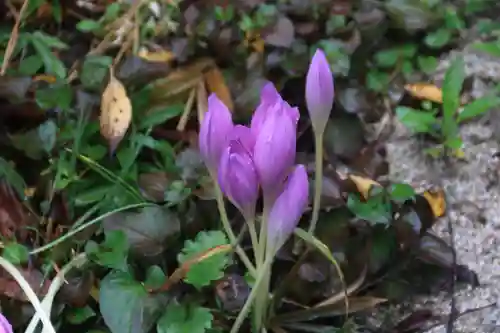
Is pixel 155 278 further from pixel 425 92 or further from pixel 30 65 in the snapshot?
pixel 425 92

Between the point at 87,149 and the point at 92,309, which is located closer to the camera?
the point at 92,309

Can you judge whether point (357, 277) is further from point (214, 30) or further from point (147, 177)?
point (214, 30)

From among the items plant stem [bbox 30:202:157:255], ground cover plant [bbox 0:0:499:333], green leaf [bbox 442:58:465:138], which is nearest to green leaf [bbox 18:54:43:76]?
ground cover plant [bbox 0:0:499:333]

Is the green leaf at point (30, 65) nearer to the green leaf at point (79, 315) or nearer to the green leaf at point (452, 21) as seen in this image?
the green leaf at point (79, 315)

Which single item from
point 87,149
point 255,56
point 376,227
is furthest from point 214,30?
point 376,227

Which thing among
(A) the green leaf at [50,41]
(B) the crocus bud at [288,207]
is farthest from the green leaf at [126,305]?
(A) the green leaf at [50,41]

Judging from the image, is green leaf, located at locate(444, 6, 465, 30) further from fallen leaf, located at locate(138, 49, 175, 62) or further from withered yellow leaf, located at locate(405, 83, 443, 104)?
fallen leaf, located at locate(138, 49, 175, 62)
